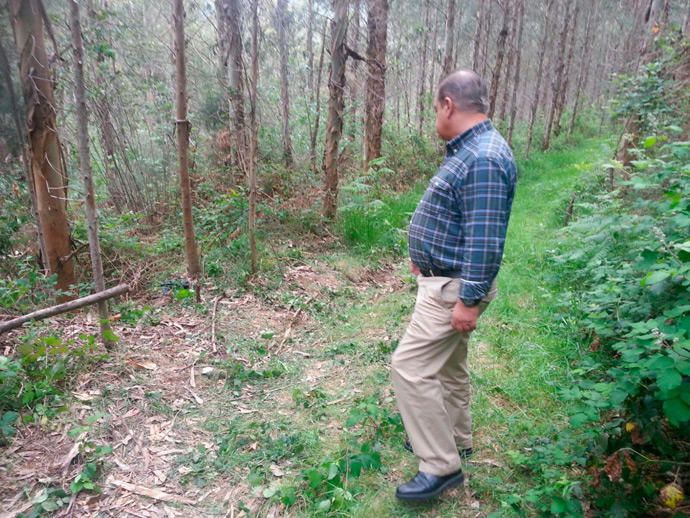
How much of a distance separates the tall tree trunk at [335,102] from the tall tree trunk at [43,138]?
149 inches

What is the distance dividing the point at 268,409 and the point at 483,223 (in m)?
2.38

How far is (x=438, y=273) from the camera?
8.27 feet

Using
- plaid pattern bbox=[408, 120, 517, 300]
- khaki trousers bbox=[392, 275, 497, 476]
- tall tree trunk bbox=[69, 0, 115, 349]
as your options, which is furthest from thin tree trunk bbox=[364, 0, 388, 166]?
khaki trousers bbox=[392, 275, 497, 476]

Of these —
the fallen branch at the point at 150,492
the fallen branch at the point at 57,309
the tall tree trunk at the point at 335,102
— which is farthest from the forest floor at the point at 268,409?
the tall tree trunk at the point at 335,102

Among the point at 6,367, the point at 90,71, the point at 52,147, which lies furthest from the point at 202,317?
the point at 90,71

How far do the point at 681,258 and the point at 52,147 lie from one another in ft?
19.1

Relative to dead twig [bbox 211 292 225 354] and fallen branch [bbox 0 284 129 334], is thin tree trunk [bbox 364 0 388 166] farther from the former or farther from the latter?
fallen branch [bbox 0 284 129 334]

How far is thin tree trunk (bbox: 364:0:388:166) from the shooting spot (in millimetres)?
9672

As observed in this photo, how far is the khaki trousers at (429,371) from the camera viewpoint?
2465 millimetres

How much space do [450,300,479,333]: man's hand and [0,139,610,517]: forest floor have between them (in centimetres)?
102

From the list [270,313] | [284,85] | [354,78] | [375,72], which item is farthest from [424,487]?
[284,85]

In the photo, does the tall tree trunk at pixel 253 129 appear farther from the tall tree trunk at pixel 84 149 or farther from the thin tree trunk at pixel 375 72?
the thin tree trunk at pixel 375 72

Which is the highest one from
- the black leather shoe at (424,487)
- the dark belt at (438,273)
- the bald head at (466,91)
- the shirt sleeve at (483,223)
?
the bald head at (466,91)

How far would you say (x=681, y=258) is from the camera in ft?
7.44
